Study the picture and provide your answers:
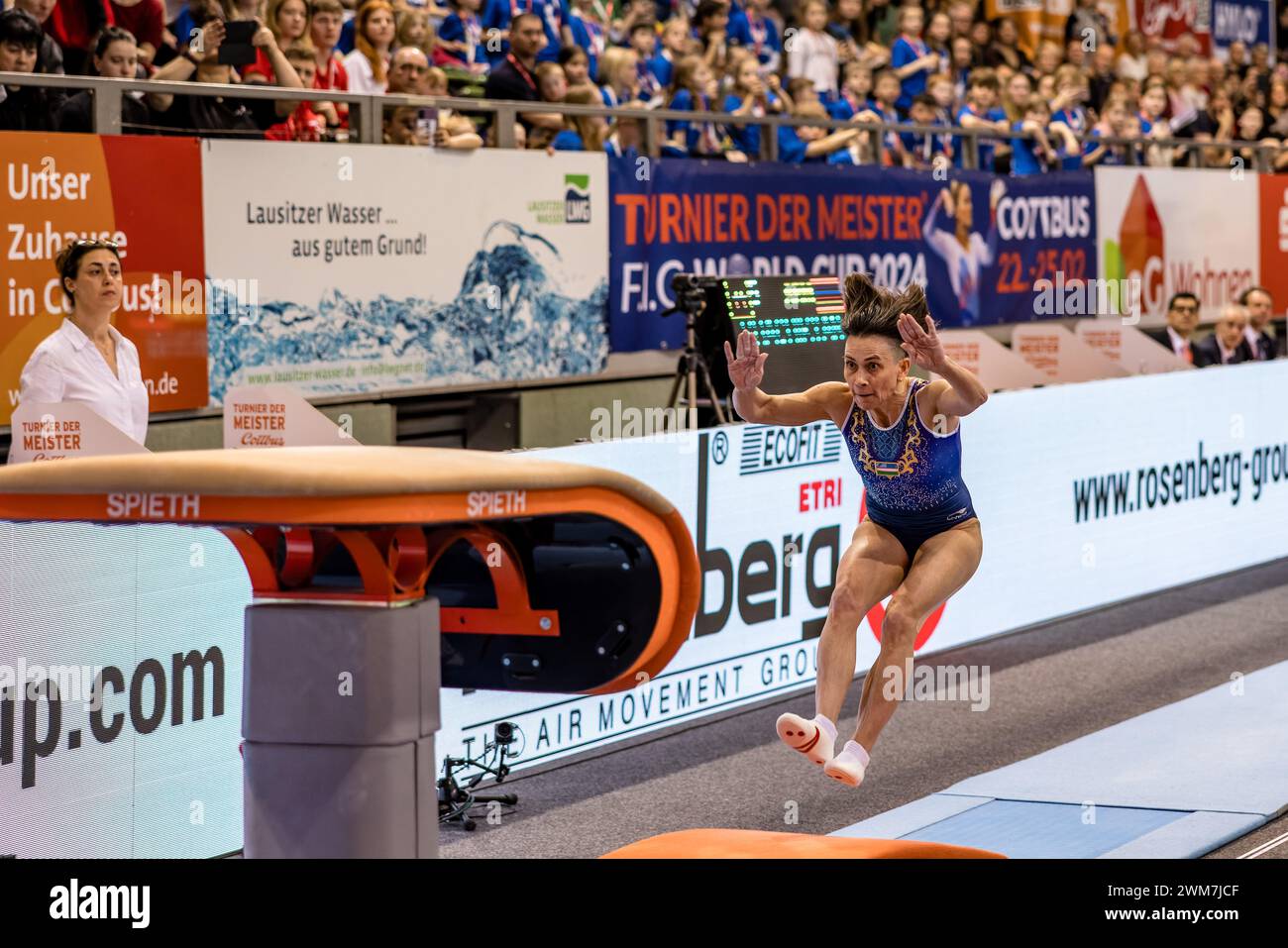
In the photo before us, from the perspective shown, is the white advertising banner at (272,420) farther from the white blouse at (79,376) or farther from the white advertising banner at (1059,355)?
the white advertising banner at (1059,355)

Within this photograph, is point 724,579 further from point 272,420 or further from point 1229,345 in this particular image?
point 1229,345

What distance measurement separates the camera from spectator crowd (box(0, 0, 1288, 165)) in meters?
9.27

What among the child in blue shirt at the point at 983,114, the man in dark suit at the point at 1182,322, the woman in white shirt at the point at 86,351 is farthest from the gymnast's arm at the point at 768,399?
the child in blue shirt at the point at 983,114

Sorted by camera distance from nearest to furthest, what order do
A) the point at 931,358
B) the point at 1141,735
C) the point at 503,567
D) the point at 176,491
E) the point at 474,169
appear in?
the point at 176,491 → the point at 503,567 → the point at 931,358 → the point at 1141,735 → the point at 474,169

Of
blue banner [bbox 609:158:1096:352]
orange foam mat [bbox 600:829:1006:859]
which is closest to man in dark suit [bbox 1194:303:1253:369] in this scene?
blue banner [bbox 609:158:1096:352]

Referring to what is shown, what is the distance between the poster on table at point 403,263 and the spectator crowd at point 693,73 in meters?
0.25

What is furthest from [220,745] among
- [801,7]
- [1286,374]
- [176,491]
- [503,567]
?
[801,7]

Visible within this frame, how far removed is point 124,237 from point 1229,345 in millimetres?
8079

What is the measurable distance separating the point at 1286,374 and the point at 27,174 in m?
7.95

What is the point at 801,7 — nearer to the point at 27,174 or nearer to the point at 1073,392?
the point at 1073,392

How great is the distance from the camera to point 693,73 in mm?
13047

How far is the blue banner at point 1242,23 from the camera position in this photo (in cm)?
2383

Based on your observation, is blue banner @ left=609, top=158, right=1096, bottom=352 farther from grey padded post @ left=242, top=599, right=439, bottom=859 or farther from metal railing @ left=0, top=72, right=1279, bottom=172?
grey padded post @ left=242, top=599, right=439, bottom=859
